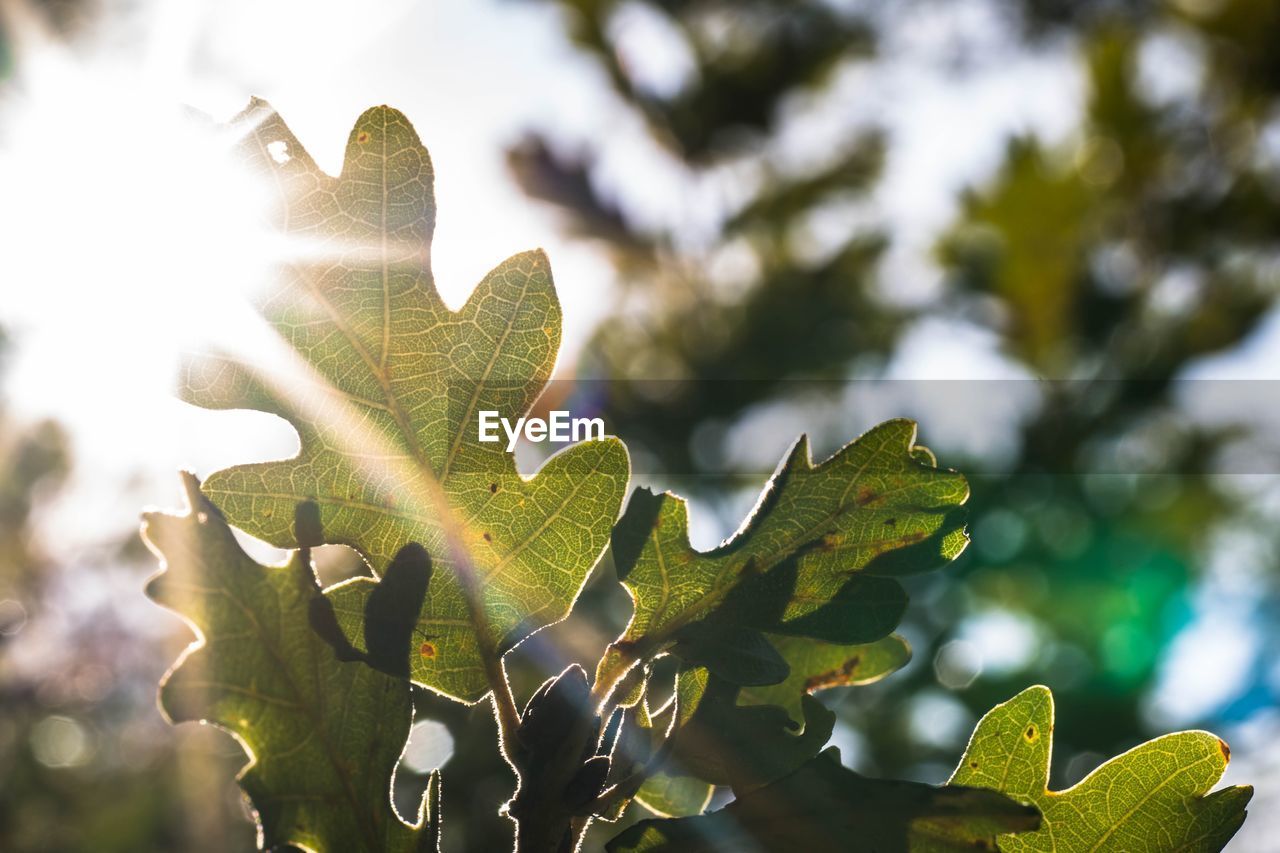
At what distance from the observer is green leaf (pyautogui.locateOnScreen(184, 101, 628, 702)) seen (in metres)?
0.68

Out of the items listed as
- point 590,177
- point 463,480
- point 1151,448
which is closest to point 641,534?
point 463,480

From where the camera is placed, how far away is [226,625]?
629 mm

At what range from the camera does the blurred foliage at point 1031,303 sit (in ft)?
12.8

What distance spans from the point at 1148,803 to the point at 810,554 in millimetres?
296

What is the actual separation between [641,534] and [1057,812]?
13.8 inches

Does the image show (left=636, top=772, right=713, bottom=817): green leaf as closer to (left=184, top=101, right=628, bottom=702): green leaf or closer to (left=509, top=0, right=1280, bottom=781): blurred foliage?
(left=184, top=101, right=628, bottom=702): green leaf

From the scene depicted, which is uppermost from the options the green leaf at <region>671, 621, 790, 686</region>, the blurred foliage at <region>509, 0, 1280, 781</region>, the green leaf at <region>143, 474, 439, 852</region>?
the blurred foliage at <region>509, 0, 1280, 781</region>

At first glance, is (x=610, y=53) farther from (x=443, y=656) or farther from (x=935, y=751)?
(x=443, y=656)

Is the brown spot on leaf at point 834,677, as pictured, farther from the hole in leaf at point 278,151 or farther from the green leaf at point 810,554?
the hole in leaf at point 278,151

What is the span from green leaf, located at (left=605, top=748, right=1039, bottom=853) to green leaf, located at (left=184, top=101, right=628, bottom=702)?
0.17 metres

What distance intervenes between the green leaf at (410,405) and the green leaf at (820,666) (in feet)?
0.56

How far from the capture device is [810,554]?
66 cm

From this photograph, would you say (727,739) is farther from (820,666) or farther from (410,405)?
(410,405)

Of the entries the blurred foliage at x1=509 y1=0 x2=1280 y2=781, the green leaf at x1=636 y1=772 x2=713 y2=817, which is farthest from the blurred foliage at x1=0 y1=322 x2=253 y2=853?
the green leaf at x1=636 y1=772 x2=713 y2=817
